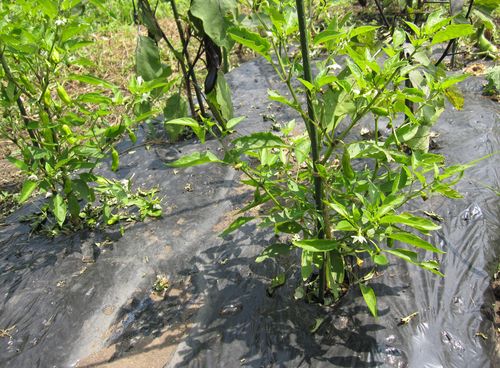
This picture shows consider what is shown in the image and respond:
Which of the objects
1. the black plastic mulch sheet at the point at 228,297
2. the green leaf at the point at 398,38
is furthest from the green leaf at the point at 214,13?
the black plastic mulch sheet at the point at 228,297

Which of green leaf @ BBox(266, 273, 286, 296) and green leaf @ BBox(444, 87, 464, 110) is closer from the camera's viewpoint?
green leaf @ BBox(266, 273, 286, 296)

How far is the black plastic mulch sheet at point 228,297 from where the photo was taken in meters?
1.47

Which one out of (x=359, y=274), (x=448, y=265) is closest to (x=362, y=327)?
(x=359, y=274)

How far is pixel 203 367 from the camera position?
1.51 m

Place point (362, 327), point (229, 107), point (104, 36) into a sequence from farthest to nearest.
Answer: point (104, 36) < point (229, 107) < point (362, 327)

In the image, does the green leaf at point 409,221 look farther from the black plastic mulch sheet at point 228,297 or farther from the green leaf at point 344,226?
the black plastic mulch sheet at point 228,297

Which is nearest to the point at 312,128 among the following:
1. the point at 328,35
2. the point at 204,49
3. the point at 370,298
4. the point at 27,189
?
the point at 328,35

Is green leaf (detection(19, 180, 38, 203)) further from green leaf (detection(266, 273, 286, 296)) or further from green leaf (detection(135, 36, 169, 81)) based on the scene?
green leaf (detection(266, 273, 286, 296))

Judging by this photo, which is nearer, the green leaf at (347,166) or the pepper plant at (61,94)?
the green leaf at (347,166)

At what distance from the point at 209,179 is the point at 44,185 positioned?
852 millimetres

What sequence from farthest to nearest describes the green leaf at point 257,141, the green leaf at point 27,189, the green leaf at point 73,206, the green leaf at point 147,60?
the green leaf at point 147,60 < the green leaf at point 73,206 < the green leaf at point 27,189 < the green leaf at point 257,141

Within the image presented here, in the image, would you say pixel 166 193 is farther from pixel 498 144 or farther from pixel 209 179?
pixel 498 144

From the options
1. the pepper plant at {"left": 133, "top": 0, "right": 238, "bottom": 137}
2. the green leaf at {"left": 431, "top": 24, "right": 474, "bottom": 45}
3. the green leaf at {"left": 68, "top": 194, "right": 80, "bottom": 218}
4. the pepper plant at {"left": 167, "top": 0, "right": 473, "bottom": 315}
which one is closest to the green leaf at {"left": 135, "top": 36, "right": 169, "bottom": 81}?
the pepper plant at {"left": 133, "top": 0, "right": 238, "bottom": 137}

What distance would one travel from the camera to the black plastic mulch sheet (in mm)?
1469
